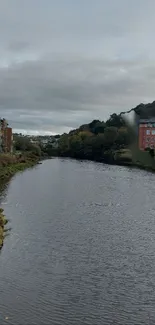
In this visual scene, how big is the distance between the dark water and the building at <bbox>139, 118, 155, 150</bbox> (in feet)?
241

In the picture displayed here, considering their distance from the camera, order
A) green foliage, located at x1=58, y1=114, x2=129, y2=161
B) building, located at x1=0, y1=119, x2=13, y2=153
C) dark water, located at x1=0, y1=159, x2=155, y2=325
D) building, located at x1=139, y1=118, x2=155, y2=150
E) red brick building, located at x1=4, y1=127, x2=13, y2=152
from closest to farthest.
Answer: dark water, located at x1=0, y1=159, x2=155, y2=325 < building, located at x1=0, y1=119, x2=13, y2=153 < red brick building, located at x1=4, y1=127, x2=13, y2=152 < building, located at x1=139, y1=118, x2=155, y2=150 < green foliage, located at x1=58, y1=114, x2=129, y2=161

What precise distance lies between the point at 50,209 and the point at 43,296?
17.6m

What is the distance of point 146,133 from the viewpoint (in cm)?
11238

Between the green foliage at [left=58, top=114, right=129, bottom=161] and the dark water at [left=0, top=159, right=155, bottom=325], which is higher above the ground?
the green foliage at [left=58, top=114, right=129, bottom=161]

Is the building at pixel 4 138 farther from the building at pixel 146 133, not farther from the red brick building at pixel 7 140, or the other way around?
the building at pixel 146 133

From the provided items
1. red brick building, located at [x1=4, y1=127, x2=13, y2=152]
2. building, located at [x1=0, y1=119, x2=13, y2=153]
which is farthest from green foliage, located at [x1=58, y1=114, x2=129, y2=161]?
building, located at [x1=0, y1=119, x2=13, y2=153]

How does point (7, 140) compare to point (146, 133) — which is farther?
point (146, 133)

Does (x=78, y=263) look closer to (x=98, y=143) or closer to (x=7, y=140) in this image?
(x=7, y=140)

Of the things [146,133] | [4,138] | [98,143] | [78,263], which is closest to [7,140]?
[4,138]

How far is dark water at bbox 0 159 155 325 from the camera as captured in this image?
49.5 ft

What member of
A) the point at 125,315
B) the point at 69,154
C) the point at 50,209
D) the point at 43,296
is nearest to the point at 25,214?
the point at 50,209

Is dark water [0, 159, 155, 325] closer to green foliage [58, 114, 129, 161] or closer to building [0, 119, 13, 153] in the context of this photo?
building [0, 119, 13, 153]

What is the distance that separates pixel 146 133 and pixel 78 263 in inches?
3746

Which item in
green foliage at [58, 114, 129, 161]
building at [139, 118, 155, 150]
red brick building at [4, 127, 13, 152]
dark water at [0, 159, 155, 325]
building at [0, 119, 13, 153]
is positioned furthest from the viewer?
green foliage at [58, 114, 129, 161]
